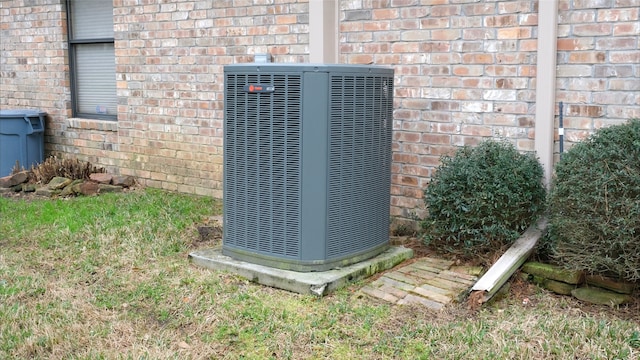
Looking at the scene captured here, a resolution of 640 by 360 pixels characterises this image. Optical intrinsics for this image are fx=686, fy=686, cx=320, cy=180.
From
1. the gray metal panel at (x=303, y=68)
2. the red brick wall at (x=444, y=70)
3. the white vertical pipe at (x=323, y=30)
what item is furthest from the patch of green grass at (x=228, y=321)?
the white vertical pipe at (x=323, y=30)

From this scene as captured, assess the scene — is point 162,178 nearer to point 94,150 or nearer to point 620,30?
point 94,150

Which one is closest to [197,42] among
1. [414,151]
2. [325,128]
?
[414,151]

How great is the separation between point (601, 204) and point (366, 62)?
2568mm

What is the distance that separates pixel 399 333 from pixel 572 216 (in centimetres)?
133

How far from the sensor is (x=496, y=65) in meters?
5.19

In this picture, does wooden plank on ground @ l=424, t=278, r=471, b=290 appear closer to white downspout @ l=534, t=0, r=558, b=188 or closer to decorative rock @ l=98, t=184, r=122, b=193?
white downspout @ l=534, t=0, r=558, b=188

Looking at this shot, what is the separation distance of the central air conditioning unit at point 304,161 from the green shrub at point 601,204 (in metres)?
1.25

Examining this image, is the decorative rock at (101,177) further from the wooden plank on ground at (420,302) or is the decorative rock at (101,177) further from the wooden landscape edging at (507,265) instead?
the wooden landscape edging at (507,265)

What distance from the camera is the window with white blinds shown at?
28.2 ft

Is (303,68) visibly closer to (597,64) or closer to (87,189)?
(597,64)

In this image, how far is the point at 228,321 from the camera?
398cm

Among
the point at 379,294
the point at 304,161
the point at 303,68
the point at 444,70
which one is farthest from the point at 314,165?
the point at 444,70

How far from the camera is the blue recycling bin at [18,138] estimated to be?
857 cm

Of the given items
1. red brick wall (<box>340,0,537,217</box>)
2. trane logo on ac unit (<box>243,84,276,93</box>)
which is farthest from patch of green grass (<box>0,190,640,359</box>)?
red brick wall (<box>340,0,537,217</box>)
